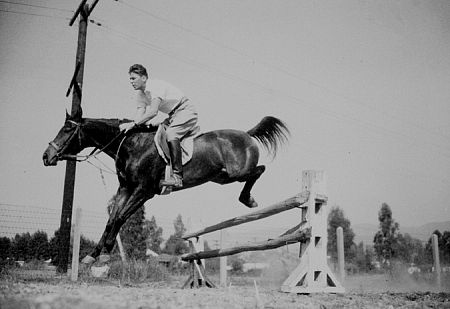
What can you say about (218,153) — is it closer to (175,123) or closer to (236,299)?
(175,123)

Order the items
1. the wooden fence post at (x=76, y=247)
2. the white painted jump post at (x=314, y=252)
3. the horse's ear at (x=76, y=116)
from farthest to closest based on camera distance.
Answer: the wooden fence post at (x=76, y=247)
the horse's ear at (x=76, y=116)
the white painted jump post at (x=314, y=252)

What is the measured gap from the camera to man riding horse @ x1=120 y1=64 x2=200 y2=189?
5684mm

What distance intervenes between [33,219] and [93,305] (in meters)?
7.41

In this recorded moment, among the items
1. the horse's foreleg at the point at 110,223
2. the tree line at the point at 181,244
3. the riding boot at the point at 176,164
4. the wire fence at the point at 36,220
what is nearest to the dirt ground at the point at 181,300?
the horse's foreleg at the point at 110,223

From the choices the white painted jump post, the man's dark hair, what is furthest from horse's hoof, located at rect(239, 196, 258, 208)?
the man's dark hair

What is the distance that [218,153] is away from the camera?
618 centimetres

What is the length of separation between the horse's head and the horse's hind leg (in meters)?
2.46

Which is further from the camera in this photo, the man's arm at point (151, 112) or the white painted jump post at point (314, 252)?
the man's arm at point (151, 112)

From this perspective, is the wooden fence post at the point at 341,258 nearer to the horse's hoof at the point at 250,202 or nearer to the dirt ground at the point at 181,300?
the dirt ground at the point at 181,300

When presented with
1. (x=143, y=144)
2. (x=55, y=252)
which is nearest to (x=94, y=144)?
(x=143, y=144)

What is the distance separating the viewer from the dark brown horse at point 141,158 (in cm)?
566

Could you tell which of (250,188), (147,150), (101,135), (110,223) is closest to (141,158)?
(147,150)

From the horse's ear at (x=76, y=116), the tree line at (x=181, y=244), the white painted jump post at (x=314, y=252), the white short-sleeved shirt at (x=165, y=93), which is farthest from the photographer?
the tree line at (x=181, y=244)

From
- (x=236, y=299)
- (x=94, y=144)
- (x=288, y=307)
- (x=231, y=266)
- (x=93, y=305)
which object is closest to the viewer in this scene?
(x=93, y=305)
